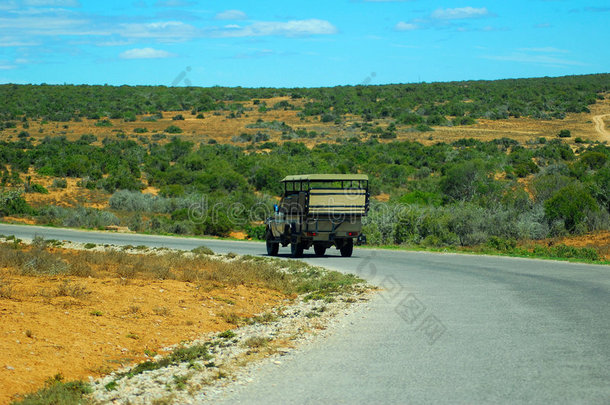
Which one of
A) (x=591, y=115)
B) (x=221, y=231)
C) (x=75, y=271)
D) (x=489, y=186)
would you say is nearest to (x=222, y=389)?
(x=75, y=271)

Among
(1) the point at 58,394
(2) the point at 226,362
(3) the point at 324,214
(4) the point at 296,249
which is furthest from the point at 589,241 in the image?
(1) the point at 58,394

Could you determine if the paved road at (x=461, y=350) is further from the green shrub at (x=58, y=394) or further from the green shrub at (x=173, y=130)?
the green shrub at (x=173, y=130)

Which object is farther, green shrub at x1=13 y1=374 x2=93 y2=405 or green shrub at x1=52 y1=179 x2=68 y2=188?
green shrub at x1=52 y1=179 x2=68 y2=188

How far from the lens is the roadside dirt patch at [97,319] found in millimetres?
7492

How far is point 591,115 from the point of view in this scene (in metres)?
86.1

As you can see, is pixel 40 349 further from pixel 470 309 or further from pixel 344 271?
pixel 344 271

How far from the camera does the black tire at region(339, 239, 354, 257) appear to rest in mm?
22703

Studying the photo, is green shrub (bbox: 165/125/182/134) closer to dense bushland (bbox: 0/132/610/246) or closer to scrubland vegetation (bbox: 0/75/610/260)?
scrubland vegetation (bbox: 0/75/610/260)

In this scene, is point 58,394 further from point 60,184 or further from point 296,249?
point 60,184

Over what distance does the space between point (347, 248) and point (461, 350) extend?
14612mm

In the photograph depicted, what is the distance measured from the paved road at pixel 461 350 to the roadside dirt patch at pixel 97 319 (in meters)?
2.10

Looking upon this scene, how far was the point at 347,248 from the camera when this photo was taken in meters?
22.9

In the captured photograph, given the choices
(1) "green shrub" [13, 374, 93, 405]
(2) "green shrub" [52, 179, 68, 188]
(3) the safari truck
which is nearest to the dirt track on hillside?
(2) "green shrub" [52, 179, 68, 188]

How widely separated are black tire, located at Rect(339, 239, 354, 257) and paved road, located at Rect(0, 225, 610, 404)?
709cm
